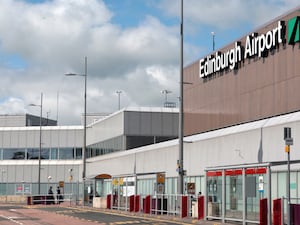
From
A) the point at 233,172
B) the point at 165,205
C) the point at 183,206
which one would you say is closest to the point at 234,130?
the point at 165,205

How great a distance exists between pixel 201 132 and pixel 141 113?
18816 millimetres

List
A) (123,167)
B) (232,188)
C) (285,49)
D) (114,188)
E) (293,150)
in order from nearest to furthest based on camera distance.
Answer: (232,188) < (293,150) < (285,49) < (114,188) < (123,167)

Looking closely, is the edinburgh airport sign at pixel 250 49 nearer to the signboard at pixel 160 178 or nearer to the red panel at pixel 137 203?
the signboard at pixel 160 178

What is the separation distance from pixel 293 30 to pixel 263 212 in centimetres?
1418

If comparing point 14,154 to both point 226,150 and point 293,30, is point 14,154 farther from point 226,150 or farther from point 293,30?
point 293,30

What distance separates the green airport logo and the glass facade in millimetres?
58375

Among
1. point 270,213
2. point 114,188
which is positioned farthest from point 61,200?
point 270,213

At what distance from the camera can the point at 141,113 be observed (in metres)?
70.2

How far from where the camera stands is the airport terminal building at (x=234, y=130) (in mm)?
29594

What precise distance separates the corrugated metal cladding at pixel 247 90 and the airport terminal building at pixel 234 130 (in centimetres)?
6

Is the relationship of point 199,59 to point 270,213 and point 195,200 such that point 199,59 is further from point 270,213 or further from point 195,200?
point 270,213

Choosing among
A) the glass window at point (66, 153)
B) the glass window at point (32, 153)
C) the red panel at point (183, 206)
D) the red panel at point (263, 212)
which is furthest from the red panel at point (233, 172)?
the glass window at point (32, 153)

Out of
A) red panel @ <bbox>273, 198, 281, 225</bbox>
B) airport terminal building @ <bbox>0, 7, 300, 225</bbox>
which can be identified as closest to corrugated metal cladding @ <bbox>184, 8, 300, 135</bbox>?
airport terminal building @ <bbox>0, 7, 300, 225</bbox>

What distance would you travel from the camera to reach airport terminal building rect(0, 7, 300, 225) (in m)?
29.6
